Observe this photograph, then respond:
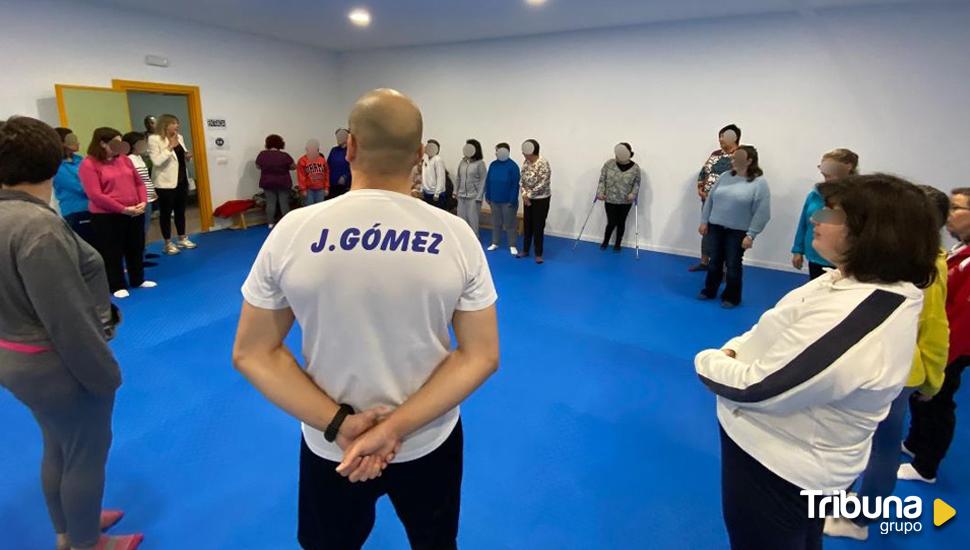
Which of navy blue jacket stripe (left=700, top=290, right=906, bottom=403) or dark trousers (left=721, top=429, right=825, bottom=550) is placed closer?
navy blue jacket stripe (left=700, top=290, right=906, bottom=403)

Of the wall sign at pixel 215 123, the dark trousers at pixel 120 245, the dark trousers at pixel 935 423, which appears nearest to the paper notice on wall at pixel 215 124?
the wall sign at pixel 215 123

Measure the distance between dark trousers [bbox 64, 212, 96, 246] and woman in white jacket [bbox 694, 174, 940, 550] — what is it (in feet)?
17.0

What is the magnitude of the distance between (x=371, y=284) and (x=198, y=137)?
7.36 meters

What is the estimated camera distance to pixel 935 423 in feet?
7.33

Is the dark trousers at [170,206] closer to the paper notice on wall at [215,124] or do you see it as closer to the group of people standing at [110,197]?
the group of people standing at [110,197]

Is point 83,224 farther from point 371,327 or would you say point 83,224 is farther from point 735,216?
point 735,216

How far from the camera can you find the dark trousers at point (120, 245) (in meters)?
4.44

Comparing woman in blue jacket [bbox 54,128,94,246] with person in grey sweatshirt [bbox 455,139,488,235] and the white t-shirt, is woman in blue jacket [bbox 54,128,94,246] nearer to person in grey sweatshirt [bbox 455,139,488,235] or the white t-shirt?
person in grey sweatshirt [bbox 455,139,488,235]

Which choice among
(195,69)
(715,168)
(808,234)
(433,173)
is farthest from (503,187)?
(195,69)

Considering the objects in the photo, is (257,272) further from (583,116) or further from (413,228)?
(583,116)

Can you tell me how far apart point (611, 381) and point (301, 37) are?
7.12 meters

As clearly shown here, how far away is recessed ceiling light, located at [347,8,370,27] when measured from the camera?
590 centimetres

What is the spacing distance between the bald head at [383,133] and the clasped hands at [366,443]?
513 mm

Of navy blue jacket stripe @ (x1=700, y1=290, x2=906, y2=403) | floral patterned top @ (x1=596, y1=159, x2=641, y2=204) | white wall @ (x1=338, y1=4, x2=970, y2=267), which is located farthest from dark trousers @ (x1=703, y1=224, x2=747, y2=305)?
navy blue jacket stripe @ (x1=700, y1=290, x2=906, y2=403)
